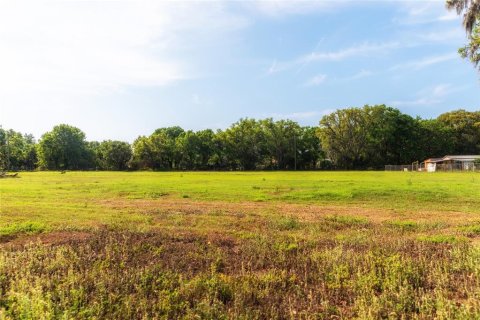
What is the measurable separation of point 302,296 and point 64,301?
4.75m

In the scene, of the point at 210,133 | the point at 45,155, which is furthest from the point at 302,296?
the point at 45,155

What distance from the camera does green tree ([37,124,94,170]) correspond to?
11331cm

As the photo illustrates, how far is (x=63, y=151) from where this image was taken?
11406 cm

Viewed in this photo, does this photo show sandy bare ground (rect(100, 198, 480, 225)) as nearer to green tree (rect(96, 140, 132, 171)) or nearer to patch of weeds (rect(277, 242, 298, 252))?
patch of weeds (rect(277, 242, 298, 252))

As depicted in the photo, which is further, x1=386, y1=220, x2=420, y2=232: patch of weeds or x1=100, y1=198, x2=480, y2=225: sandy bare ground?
x1=100, y1=198, x2=480, y2=225: sandy bare ground

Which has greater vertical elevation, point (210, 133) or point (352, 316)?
point (210, 133)

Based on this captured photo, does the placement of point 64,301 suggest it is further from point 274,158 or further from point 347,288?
point 274,158

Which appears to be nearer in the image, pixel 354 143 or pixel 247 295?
pixel 247 295

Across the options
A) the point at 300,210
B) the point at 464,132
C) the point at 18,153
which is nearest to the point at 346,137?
the point at 464,132

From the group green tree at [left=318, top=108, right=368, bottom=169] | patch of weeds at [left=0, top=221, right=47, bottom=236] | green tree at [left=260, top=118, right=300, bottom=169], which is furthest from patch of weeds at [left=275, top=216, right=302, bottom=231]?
green tree at [left=260, top=118, right=300, bottom=169]

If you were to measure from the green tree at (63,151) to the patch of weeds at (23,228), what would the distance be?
366 ft

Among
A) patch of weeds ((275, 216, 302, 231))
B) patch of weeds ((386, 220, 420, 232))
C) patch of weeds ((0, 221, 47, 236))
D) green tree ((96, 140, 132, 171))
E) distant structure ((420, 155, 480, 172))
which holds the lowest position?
patch of weeds ((386, 220, 420, 232))

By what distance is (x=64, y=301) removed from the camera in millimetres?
6605

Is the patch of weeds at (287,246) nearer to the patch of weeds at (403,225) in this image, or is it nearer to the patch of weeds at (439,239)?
the patch of weeds at (439,239)
